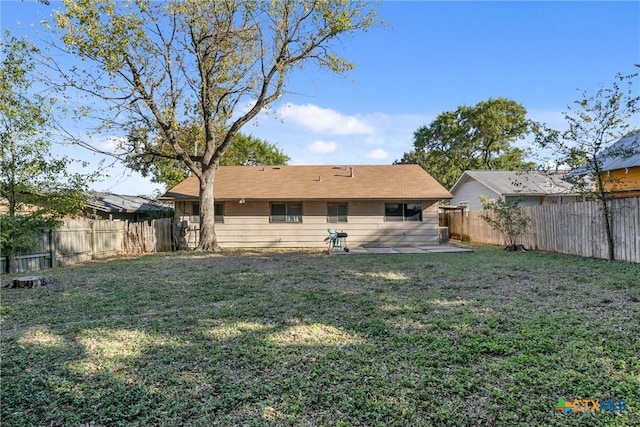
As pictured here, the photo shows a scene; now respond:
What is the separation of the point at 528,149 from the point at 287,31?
9252 mm

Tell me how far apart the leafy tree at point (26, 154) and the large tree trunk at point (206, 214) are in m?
4.27

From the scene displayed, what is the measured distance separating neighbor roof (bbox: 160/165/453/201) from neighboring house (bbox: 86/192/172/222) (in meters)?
3.38

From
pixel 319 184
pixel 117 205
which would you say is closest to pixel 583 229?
pixel 319 184

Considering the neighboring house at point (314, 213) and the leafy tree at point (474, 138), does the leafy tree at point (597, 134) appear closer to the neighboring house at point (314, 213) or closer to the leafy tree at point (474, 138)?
the neighboring house at point (314, 213)

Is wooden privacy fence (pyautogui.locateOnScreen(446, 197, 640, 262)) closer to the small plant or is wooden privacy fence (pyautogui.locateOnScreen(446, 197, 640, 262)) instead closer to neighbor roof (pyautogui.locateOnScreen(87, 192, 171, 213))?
the small plant

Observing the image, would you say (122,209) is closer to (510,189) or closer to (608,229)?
(608,229)

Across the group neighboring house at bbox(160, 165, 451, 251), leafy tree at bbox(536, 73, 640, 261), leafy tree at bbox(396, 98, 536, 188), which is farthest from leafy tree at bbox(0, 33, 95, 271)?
leafy tree at bbox(396, 98, 536, 188)

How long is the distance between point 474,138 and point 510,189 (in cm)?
1387

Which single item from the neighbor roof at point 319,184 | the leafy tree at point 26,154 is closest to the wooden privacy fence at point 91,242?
the leafy tree at point 26,154

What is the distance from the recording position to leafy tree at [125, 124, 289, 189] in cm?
1557

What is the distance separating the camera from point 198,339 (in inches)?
165

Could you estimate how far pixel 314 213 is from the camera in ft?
55.0

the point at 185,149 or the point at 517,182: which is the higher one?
the point at 185,149

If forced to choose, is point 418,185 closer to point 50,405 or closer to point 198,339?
point 198,339
